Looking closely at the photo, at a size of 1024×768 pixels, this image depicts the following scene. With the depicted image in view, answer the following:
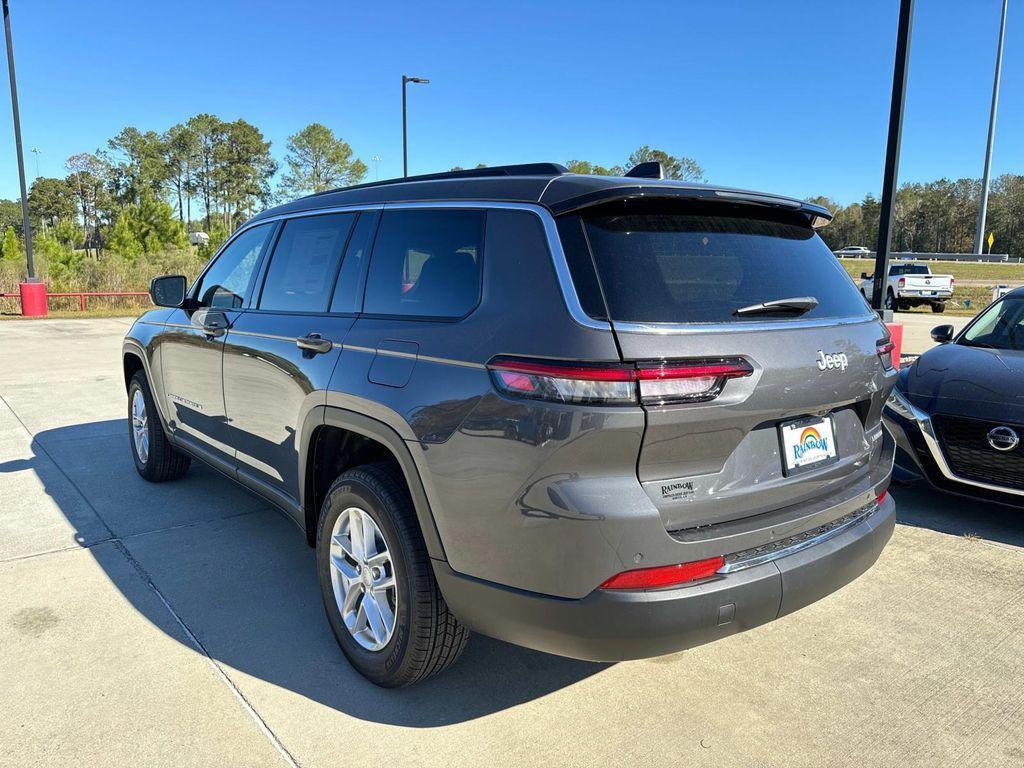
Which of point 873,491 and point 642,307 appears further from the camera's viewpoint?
point 873,491

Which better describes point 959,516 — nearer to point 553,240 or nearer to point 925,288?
point 553,240

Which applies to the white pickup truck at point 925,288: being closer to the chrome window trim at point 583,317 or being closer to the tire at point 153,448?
the tire at point 153,448

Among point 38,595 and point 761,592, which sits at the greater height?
point 761,592

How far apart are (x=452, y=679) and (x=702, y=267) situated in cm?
181

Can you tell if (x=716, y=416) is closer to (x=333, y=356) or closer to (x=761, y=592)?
(x=761, y=592)

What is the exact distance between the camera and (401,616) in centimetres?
255

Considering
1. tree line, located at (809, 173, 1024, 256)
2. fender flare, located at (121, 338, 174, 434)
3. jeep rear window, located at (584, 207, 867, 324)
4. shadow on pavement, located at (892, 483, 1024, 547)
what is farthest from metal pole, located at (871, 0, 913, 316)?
tree line, located at (809, 173, 1024, 256)

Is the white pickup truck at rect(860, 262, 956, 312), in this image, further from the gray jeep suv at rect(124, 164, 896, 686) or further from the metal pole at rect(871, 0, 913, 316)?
the gray jeep suv at rect(124, 164, 896, 686)

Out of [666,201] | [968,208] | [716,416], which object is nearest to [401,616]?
[716,416]

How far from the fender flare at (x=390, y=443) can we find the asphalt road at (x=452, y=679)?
2.37 feet

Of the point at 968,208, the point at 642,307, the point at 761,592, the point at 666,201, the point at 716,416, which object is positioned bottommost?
the point at 761,592

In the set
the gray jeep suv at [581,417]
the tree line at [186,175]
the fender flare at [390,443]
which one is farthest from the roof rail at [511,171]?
the tree line at [186,175]

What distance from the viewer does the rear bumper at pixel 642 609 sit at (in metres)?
2.08

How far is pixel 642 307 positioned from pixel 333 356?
53.2 inches
